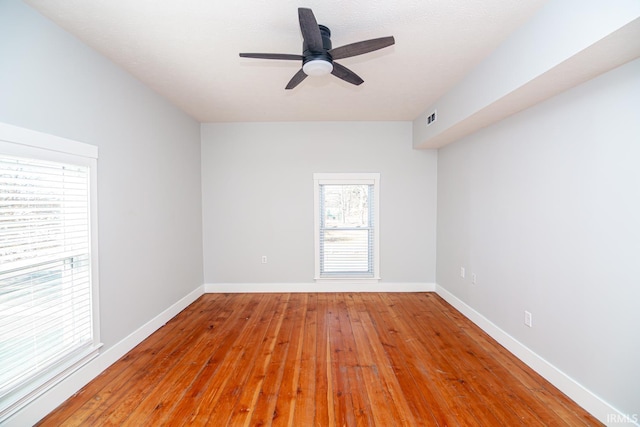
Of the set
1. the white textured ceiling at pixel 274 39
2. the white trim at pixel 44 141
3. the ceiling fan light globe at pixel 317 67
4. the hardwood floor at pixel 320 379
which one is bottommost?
the hardwood floor at pixel 320 379

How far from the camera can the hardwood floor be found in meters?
1.87

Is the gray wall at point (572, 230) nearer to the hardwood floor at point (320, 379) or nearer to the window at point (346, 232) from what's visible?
the hardwood floor at point (320, 379)

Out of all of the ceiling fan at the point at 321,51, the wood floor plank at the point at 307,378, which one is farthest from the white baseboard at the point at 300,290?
the ceiling fan at the point at 321,51

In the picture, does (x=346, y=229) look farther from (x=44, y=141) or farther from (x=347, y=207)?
(x=44, y=141)

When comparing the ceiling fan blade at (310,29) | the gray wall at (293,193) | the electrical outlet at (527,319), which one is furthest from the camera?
the gray wall at (293,193)

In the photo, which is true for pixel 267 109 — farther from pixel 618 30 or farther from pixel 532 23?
pixel 618 30

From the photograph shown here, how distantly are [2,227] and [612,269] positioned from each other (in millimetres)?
3804

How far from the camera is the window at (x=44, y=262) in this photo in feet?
5.51

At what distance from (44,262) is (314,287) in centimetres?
324

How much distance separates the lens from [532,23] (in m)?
1.89

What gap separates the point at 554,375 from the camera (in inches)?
85.1

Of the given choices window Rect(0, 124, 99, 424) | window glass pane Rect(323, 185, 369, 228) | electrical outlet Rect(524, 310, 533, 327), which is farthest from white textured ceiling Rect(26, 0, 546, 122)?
electrical outlet Rect(524, 310, 533, 327)

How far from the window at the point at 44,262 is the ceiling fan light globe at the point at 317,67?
1.87 m

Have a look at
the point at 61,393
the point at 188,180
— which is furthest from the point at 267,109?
the point at 61,393
